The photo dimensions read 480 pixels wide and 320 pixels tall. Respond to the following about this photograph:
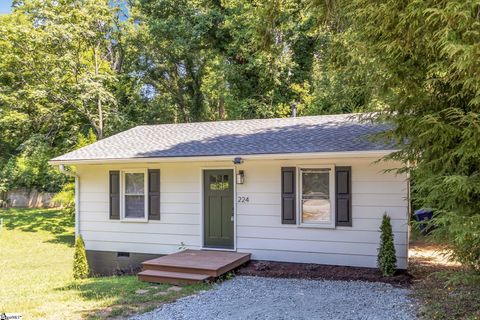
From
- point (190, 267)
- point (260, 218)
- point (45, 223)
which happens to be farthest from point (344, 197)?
point (45, 223)

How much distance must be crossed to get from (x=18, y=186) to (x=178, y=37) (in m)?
14.1

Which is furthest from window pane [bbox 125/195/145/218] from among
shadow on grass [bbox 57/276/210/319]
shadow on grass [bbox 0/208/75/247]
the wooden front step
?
shadow on grass [bbox 0/208/75/247]

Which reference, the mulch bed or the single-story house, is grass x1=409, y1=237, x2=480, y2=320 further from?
the single-story house

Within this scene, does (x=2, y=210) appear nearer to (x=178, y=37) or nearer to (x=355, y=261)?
(x=178, y=37)

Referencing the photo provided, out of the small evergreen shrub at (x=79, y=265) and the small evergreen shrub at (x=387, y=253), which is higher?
the small evergreen shrub at (x=387, y=253)

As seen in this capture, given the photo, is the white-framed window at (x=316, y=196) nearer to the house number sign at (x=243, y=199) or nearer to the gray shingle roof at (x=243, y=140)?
the gray shingle roof at (x=243, y=140)

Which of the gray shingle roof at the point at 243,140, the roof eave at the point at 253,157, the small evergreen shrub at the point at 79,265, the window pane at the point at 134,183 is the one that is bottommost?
the small evergreen shrub at the point at 79,265

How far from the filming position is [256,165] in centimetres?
834

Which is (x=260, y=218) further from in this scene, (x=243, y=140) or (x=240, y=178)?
(x=243, y=140)

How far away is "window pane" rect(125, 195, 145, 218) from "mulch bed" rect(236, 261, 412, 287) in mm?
2885

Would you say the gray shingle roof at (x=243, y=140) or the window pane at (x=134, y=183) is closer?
the gray shingle roof at (x=243, y=140)

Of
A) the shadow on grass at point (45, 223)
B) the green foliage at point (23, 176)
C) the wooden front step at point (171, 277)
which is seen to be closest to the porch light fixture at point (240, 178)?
the wooden front step at point (171, 277)

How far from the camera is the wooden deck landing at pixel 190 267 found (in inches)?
276

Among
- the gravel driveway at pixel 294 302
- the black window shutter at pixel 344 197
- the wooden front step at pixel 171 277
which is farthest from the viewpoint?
the black window shutter at pixel 344 197
